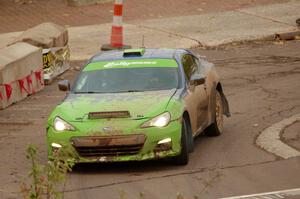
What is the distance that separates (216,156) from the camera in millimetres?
13086

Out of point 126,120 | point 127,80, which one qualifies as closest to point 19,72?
point 127,80

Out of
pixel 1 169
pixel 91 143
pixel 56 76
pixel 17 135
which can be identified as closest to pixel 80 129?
pixel 91 143

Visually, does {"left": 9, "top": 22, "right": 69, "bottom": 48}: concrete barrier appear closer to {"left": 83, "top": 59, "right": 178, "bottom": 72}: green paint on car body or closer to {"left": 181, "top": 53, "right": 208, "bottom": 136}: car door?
{"left": 181, "top": 53, "right": 208, "bottom": 136}: car door

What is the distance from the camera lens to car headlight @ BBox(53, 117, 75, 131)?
12314mm

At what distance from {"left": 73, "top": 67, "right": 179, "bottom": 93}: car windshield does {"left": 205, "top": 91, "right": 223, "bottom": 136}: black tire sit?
4.12 feet

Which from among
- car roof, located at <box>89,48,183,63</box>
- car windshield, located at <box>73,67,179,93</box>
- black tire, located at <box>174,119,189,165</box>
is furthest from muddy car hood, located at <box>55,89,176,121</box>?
car roof, located at <box>89,48,183,63</box>

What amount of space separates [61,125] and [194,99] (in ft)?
6.38

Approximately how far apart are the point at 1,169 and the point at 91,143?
1320mm

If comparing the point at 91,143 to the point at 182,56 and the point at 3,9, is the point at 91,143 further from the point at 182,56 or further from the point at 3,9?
the point at 3,9

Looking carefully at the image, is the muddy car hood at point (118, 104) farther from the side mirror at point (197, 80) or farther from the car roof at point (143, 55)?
the car roof at point (143, 55)

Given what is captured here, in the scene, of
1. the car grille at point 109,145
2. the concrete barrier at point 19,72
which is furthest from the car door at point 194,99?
the concrete barrier at point 19,72

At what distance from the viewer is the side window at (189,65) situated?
13.9m

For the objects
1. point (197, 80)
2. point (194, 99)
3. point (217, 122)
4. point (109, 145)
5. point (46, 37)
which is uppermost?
point (197, 80)

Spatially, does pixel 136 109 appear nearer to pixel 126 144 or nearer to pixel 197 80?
pixel 126 144
